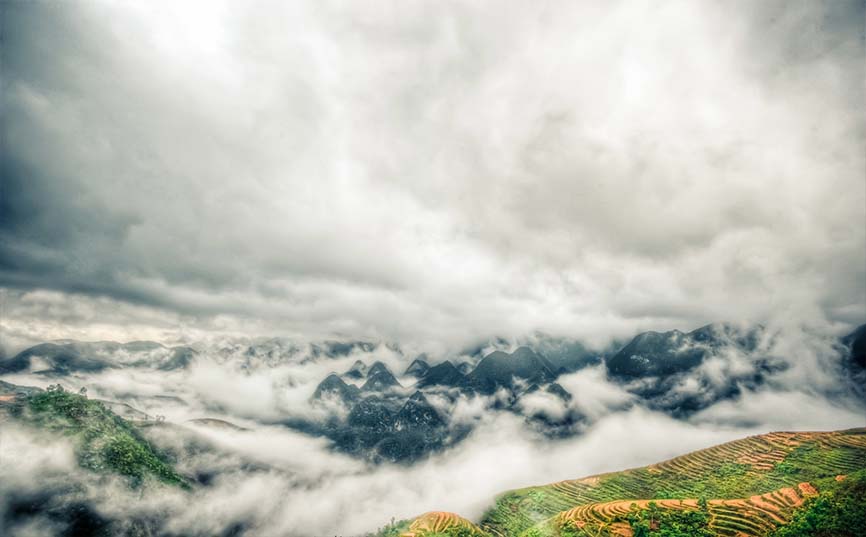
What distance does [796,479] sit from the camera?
611 ft

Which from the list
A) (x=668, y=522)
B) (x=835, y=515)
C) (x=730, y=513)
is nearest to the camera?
(x=835, y=515)

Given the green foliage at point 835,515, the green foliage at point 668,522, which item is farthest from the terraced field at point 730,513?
the green foliage at point 835,515

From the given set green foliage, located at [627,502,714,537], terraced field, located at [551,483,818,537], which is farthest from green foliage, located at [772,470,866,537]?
green foliage, located at [627,502,714,537]

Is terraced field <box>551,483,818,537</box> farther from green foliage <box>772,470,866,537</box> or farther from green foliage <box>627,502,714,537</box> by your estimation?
green foliage <box>772,470,866,537</box>

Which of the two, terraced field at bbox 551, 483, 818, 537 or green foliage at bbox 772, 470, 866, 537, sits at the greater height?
green foliage at bbox 772, 470, 866, 537

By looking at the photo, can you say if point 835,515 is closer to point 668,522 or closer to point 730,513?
point 730,513

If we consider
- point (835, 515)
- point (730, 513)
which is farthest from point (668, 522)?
point (835, 515)

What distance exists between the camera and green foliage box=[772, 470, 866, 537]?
109688 millimetres

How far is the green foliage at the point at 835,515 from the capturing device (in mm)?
109688

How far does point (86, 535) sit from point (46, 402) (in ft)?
254

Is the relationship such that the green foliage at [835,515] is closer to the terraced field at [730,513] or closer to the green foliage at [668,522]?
the terraced field at [730,513]

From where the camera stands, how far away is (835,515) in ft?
383

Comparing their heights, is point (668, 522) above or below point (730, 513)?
below

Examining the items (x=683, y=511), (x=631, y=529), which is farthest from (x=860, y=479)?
(x=631, y=529)
